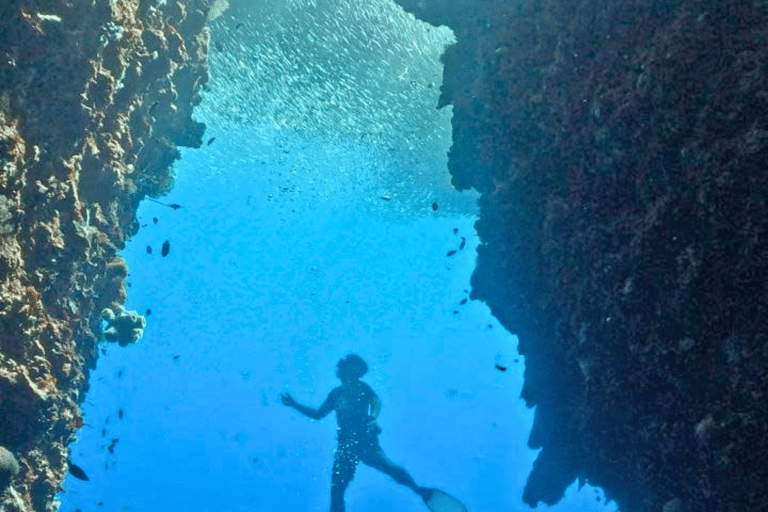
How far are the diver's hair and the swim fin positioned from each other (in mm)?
4720

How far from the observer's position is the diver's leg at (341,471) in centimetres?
1558

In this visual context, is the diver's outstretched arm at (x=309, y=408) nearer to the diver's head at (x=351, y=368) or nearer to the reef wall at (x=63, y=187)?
the diver's head at (x=351, y=368)

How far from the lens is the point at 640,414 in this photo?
6.07 metres

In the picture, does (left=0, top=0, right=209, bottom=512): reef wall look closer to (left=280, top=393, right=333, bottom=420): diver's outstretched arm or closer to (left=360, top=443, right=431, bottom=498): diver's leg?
(left=280, top=393, right=333, bottom=420): diver's outstretched arm

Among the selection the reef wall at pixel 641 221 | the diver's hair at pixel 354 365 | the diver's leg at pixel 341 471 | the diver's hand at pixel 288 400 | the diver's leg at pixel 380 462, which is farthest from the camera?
the diver's leg at pixel 341 471

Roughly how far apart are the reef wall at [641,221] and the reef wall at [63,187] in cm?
588

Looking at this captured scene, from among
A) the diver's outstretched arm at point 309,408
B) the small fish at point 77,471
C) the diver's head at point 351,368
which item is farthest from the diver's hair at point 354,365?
the small fish at point 77,471

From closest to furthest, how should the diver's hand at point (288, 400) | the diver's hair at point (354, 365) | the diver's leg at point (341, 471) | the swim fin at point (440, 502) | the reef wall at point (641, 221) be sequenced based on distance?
the reef wall at point (641, 221)
the diver's hand at point (288, 400)
the diver's hair at point (354, 365)
the diver's leg at point (341, 471)
the swim fin at point (440, 502)

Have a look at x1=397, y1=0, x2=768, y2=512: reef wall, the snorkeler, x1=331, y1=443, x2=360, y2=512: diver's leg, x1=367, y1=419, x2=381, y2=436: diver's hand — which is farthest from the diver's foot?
x1=397, y1=0, x2=768, y2=512: reef wall

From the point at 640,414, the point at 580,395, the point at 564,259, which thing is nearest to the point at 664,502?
the point at 640,414

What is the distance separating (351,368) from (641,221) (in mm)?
10721

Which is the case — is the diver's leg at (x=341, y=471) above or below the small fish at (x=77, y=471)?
above

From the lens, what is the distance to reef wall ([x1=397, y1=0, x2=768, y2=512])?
4348 millimetres

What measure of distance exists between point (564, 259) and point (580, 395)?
2.36m
